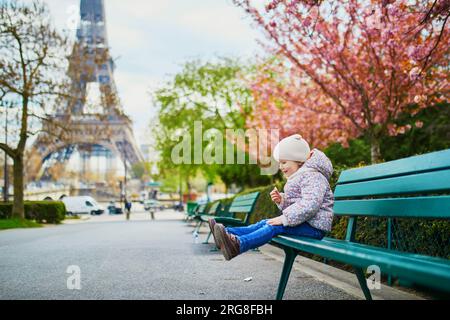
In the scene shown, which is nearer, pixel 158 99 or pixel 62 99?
pixel 62 99

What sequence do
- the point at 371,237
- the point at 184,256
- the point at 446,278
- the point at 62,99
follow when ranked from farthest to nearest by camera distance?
the point at 62,99 → the point at 184,256 → the point at 371,237 → the point at 446,278

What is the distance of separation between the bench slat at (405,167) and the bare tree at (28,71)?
17.1 metres

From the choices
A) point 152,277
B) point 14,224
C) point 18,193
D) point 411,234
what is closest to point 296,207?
point 411,234

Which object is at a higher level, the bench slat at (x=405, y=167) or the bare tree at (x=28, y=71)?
the bare tree at (x=28, y=71)

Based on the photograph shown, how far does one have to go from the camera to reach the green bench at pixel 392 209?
232cm

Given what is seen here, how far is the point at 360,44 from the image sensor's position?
42.3 feet

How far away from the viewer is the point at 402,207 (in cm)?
356

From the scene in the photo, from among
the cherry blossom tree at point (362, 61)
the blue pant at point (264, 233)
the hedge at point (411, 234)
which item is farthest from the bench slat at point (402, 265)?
the cherry blossom tree at point (362, 61)

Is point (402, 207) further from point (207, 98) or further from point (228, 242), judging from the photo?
point (207, 98)

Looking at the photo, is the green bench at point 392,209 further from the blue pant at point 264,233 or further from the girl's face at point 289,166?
the girl's face at point 289,166

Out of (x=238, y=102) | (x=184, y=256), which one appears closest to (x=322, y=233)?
(x=184, y=256)

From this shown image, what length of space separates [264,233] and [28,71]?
59.9 feet
